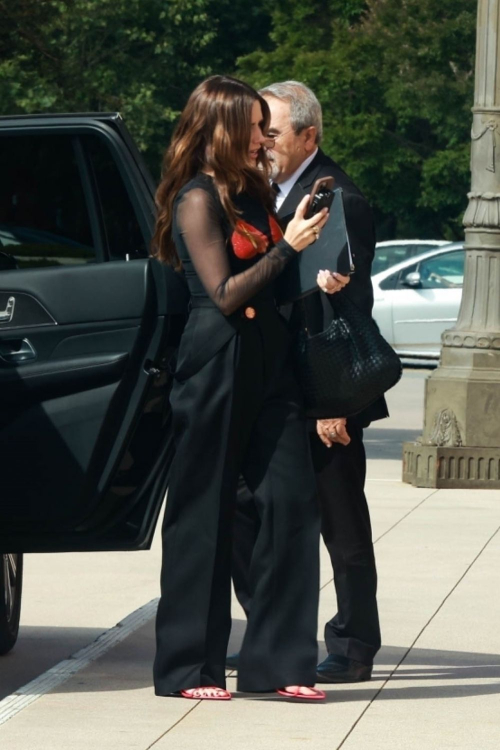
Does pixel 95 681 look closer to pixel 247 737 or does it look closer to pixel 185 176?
pixel 247 737

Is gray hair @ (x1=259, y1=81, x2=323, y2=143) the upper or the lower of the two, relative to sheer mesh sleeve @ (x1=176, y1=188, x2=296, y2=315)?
upper

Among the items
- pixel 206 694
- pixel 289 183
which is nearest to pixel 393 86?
pixel 289 183

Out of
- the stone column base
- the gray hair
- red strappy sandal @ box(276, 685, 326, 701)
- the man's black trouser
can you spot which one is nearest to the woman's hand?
the gray hair

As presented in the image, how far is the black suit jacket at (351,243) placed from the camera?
533 cm

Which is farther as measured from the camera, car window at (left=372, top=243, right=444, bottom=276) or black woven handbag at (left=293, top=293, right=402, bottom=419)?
car window at (left=372, top=243, right=444, bottom=276)

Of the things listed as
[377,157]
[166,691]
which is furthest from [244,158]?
[377,157]

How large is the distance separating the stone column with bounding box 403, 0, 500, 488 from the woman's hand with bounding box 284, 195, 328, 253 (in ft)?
19.4

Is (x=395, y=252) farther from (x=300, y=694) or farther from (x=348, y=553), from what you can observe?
(x=300, y=694)

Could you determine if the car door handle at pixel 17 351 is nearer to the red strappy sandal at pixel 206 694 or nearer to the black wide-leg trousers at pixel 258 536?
the black wide-leg trousers at pixel 258 536

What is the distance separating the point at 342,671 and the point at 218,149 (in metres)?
1.70

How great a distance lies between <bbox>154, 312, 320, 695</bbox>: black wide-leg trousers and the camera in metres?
5.09

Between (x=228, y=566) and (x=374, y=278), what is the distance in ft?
54.0

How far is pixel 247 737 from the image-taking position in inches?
186

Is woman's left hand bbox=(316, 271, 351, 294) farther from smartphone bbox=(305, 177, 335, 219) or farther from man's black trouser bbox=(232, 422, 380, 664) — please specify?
man's black trouser bbox=(232, 422, 380, 664)
